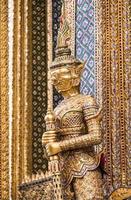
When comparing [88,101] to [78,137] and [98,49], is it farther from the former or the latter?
[98,49]

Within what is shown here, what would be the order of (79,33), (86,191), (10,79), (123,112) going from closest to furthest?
(86,191) < (123,112) < (79,33) < (10,79)

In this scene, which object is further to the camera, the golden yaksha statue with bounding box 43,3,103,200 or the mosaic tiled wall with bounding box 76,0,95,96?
the mosaic tiled wall with bounding box 76,0,95,96

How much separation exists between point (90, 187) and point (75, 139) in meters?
0.36

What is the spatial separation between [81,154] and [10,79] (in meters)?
2.44

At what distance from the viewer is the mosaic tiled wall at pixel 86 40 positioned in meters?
7.67

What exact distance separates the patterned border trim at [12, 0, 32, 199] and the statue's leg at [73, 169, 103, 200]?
2148mm

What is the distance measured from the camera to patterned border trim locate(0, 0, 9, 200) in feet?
27.1

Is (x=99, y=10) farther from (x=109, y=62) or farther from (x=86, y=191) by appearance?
(x=86, y=191)

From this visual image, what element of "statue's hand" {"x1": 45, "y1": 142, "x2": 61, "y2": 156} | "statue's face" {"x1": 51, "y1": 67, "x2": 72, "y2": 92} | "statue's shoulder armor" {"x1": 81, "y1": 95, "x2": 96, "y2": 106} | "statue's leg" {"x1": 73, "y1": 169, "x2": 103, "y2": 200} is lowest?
"statue's leg" {"x1": 73, "y1": 169, "x2": 103, "y2": 200}

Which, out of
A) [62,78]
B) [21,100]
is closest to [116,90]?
[62,78]

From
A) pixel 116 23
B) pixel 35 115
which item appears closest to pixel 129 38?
pixel 116 23

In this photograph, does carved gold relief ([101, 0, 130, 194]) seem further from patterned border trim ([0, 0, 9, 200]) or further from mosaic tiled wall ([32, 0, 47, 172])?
patterned border trim ([0, 0, 9, 200])

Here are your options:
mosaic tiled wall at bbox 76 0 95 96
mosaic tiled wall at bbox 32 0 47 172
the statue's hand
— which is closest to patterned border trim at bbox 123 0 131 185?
mosaic tiled wall at bbox 76 0 95 96

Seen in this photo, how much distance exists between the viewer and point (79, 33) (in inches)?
312
